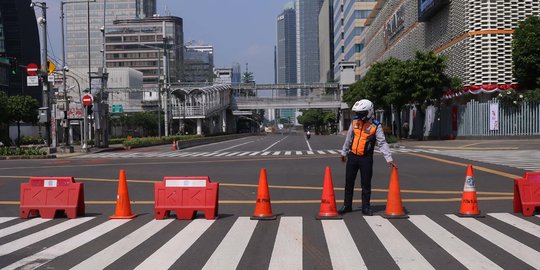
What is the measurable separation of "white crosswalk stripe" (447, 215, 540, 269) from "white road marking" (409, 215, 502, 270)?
17.3 inches

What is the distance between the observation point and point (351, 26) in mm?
111938

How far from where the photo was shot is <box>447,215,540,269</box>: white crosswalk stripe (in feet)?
22.7

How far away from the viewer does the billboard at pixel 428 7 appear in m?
44.1

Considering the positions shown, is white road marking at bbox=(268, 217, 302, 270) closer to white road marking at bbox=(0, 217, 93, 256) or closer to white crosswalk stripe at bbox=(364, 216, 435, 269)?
white crosswalk stripe at bbox=(364, 216, 435, 269)

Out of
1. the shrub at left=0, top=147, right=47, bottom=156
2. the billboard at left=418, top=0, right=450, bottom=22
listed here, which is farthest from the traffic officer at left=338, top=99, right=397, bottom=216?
the billboard at left=418, top=0, right=450, bottom=22

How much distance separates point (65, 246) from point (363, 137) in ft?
16.8

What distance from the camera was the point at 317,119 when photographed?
15000cm

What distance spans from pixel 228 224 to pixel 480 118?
3337 centimetres

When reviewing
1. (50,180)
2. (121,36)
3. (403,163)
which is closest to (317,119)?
(121,36)

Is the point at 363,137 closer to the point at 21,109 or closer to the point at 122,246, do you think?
the point at 122,246

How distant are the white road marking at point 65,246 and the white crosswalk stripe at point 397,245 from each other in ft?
14.1

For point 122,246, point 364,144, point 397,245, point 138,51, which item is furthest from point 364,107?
point 138,51

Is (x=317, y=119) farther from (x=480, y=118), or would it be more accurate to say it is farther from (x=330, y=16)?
(x=480, y=118)

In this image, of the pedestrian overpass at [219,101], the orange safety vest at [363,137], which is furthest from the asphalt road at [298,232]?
the pedestrian overpass at [219,101]
